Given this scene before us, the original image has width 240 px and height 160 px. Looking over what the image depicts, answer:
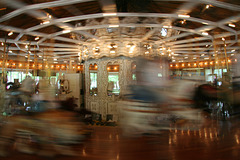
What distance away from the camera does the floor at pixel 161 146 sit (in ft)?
5.53

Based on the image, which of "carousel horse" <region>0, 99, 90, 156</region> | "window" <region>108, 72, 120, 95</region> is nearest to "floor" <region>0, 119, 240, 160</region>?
"carousel horse" <region>0, 99, 90, 156</region>

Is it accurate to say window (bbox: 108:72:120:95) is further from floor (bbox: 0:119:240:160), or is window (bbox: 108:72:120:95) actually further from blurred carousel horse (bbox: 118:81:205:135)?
blurred carousel horse (bbox: 118:81:205:135)

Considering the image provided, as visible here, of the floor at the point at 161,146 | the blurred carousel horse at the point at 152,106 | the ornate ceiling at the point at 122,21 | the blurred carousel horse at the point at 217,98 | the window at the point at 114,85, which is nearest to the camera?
the floor at the point at 161,146

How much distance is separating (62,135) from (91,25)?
433 centimetres

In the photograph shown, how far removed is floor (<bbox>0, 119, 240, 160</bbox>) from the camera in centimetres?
169

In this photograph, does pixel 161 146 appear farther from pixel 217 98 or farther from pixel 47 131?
pixel 217 98

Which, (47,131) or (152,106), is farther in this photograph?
(152,106)

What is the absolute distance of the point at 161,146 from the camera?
6.46 ft

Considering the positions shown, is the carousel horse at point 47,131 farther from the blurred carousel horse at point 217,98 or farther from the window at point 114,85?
the window at point 114,85

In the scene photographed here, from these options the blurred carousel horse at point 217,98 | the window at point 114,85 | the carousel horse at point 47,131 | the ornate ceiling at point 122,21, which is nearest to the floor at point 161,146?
the carousel horse at point 47,131

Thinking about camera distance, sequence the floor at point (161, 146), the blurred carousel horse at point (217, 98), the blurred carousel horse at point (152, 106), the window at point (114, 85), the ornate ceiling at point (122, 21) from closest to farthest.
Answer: the floor at point (161, 146)
the blurred carousel horse at point (152, 106)
the blurred carousel horse at point (217, 98)
the ornate ceiling at point (122, 21)
the window at point (114, 85)

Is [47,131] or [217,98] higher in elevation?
[217,98]

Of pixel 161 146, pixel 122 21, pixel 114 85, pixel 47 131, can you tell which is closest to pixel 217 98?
pixel 161 146

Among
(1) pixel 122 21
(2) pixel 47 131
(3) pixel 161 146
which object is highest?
(1) pixel 122 21
